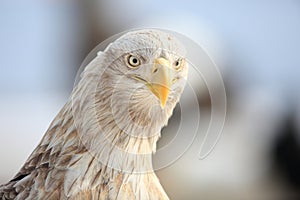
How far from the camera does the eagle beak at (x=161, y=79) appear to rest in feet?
2.89

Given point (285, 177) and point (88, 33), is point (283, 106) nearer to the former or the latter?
point (285, 177)

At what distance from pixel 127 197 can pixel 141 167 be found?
0.08 meters

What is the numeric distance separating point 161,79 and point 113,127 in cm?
14

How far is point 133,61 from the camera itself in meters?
0.91

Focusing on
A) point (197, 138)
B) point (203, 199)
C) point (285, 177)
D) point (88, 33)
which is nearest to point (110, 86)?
point (197, 138)

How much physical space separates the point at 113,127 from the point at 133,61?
12cm

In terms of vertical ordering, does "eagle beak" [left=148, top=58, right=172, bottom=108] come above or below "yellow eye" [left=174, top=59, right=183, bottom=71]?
below

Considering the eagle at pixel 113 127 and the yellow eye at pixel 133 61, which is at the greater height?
the yellow eye at pixel 133 61

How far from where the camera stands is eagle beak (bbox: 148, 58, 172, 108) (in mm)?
880

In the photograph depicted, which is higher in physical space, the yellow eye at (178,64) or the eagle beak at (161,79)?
the yellow eye at (178,64)

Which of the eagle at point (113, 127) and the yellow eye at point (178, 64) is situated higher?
the yellow eye at point (178, 64)

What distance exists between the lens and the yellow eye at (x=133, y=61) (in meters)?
0.91

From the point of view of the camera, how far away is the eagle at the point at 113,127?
90cm

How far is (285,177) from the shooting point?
327 centimetres
